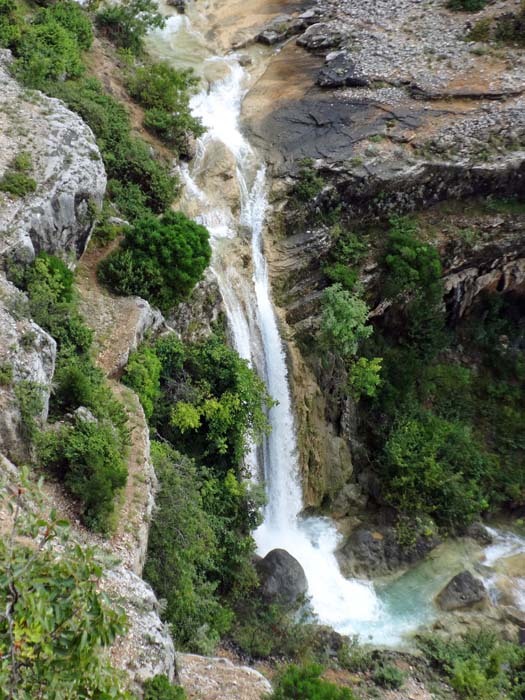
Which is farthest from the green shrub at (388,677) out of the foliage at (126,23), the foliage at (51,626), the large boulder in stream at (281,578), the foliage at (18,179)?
the foliage at (126,23)

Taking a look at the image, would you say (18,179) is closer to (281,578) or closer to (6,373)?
(6,373)

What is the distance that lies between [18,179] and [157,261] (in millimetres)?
3746

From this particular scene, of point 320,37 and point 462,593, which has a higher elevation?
point 320,37

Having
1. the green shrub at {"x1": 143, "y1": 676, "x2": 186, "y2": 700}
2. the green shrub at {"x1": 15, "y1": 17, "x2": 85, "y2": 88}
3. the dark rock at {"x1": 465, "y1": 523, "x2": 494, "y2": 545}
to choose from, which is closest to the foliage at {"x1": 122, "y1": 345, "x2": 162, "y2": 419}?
the green shrub at {"x1": 143, "y1": 676, "x2": 186, "y2": 700}

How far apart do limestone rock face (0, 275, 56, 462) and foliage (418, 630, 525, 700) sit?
11376mm

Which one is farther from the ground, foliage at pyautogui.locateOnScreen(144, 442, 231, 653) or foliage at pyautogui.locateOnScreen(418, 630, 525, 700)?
foliage at pyautogui.locateOnScreen(144, 442, 231, 653)

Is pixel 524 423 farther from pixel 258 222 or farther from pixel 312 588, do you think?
pixel 258 222

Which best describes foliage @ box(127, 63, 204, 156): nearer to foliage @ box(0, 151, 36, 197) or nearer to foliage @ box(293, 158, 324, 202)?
foliage @ box(293, 158, 324, 202)

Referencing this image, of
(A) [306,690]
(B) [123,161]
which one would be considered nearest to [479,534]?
(A) [306,690]

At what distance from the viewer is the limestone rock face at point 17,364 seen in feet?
33.8

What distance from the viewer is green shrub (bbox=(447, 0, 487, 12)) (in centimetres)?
2607

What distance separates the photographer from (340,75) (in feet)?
78.3

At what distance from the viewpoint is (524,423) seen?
2333 cm

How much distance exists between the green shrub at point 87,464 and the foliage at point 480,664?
9549mm
